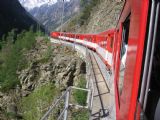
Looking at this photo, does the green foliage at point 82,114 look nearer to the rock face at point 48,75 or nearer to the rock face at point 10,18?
the rock face at point 48,75

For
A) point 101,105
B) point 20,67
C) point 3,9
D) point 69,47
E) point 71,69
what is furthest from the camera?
point 3,9

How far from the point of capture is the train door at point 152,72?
154 inches

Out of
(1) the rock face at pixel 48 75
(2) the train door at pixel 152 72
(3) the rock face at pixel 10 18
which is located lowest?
(1) the rock face at pixel 48 75

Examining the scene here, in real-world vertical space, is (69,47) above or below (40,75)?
above

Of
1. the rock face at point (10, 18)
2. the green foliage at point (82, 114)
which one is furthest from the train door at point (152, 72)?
the rock face at point (10, 18)

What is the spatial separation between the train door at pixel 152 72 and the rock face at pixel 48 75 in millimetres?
35247

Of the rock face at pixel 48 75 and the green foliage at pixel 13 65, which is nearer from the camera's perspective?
the rock face at pixel 48 75

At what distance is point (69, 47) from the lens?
5812 centimetres

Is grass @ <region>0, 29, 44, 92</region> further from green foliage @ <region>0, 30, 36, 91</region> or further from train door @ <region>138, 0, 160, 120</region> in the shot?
train door @ <region>138, 0, 160, 120</region>

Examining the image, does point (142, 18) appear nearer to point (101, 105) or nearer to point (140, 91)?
point (140, 91)

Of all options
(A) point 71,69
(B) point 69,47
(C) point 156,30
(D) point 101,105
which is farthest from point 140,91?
(B) point 69,47

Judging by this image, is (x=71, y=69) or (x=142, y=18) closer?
(x=142, y=18)

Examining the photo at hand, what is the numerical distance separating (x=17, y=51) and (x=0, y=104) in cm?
3580

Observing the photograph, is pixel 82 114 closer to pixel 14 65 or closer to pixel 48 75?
pixel 48 75
